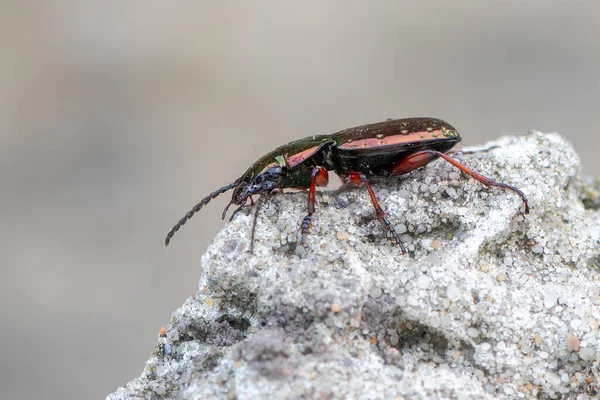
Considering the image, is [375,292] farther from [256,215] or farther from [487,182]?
[487,182]

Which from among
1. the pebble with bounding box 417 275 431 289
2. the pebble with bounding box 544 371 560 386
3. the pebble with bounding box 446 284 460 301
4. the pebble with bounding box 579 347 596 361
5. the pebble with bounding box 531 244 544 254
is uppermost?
the pebble with bounding box 417 275 431 289

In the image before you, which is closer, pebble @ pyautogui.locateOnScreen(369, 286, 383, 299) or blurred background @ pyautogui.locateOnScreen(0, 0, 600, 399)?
pebble @ pyautogui.locateOnScreen(369, 286, 383, 299)

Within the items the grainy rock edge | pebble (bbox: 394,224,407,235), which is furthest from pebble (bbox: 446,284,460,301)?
pebble (bbox: 394,224,407,235)

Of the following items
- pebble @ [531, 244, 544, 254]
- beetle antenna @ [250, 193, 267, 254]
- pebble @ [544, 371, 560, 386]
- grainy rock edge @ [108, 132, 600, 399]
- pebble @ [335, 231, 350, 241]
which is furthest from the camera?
pebble @ [531, 244, 544, 254]

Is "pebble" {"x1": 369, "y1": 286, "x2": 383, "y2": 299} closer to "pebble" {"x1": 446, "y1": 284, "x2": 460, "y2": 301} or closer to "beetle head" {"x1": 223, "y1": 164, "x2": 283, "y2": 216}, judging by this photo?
"pebble" {"x1": 446, "y1": 284, "x2": 460, "y2": 301}

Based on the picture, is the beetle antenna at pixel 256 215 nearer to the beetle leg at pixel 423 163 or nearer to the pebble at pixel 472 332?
the beetle leg at pixel 423 163

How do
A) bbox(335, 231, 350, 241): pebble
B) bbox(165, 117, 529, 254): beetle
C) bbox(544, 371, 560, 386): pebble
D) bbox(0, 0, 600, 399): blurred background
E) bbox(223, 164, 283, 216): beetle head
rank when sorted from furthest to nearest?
bbox(0, 0, 600, 399): blurred background, bbox(165, 117, 529, 254): beetle, bbox(223, 164, 283, 216): beetle head, bbox(335, 231, 350, 241): pebble, bbox(544, 371, 560, 386): pebble

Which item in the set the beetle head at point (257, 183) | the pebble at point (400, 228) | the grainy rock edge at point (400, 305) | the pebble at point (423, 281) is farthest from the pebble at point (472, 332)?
the beetle head at point (257, 183)

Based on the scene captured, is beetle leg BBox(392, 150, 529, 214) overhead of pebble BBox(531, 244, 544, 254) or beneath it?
overhead

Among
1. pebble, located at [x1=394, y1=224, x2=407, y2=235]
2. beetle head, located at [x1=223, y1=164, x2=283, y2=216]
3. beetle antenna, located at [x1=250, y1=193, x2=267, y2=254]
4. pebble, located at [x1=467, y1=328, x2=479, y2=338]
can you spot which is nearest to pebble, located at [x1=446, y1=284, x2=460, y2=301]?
pebble, located at [x1=467, y1=328, x2=479, y2=338]
